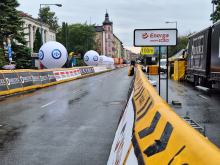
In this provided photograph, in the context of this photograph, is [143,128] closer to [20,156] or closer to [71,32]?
[20,156]

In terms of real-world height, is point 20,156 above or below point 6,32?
below

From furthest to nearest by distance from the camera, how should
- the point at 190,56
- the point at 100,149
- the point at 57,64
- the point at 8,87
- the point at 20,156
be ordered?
1. the point at 57,64
2. the point at 190,56
3. the point at 8,87
4. the point at 100,149
5. the point at 20,156

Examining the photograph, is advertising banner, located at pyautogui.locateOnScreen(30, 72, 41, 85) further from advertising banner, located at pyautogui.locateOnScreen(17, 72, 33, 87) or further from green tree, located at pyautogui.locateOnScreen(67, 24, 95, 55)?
green tree, located at pyautogui.locateOnScreen(67, 24, 95, 55)

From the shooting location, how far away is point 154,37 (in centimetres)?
1496

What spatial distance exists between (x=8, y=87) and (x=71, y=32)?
13221 centimetres

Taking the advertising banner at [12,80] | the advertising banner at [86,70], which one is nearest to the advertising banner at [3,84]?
the advertising banner at [12,80]

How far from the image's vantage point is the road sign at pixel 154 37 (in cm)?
1484

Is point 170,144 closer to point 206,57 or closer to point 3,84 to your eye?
point 206,57

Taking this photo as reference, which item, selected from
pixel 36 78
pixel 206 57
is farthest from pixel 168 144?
pixel 36 78

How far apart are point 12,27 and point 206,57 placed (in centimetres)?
3471

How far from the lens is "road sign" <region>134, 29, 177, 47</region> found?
14836 mm

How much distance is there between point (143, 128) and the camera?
446cm

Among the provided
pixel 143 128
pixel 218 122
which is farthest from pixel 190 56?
pixel 143 128

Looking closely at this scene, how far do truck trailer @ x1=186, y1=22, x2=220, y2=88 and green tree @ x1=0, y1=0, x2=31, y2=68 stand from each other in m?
29.0
